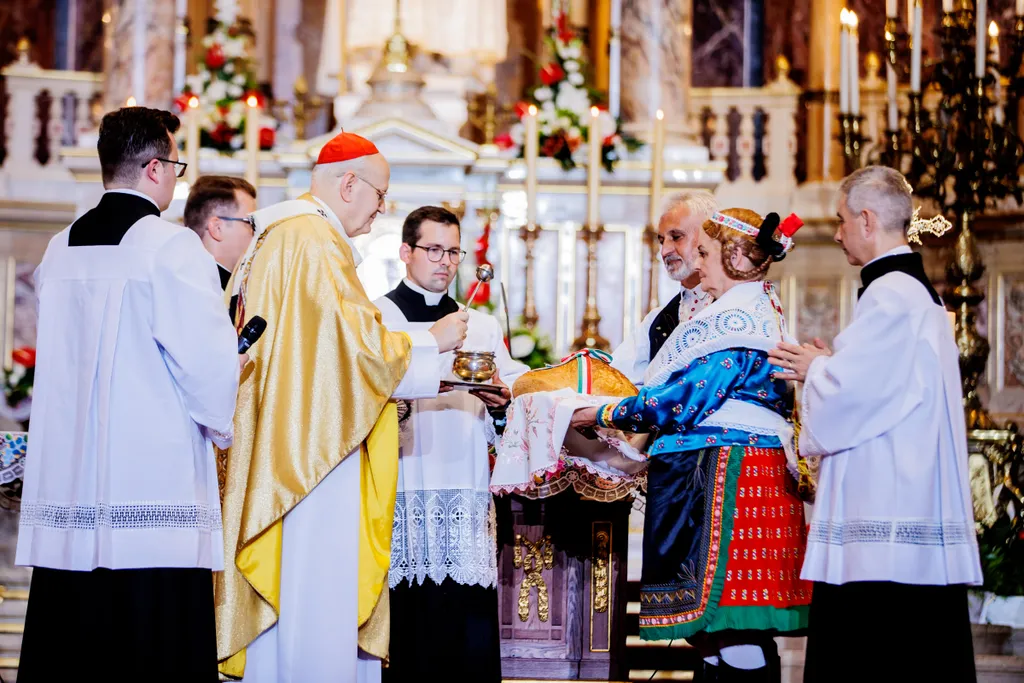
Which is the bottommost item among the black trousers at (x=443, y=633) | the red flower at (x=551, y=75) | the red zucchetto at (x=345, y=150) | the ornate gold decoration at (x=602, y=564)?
the black trousers at (x=443, y=633)

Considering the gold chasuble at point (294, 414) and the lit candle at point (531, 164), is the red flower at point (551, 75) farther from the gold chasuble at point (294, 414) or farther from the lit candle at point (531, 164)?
the gold chasuble at point (294, 414)

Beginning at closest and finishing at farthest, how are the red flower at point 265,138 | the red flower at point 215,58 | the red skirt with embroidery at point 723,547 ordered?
the red skirt with embroidery at point 723,547 → the red flower at point 265,138 → the red flower at point 215,58

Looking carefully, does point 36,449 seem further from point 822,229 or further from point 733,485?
point 822,229

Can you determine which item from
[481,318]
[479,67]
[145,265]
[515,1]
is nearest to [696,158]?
[479,67]

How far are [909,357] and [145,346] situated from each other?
84.2 inches

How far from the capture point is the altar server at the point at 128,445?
139 inches

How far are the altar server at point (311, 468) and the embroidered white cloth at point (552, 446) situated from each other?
1.44ft

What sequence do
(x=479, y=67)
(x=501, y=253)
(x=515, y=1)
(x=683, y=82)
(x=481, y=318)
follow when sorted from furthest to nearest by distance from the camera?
(x=515, y=1) < (x=479, y=67) < (x=683, y=82) < (x=501, y=253) < (x=481, y=318)

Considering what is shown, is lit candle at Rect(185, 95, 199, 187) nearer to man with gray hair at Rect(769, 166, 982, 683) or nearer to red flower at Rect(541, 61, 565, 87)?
red flower at Rect(541, 61, 565, 87)

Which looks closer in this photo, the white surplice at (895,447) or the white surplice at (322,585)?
the white surplice at (895,447)

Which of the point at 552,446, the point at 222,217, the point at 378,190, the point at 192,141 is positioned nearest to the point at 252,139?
the point at 192,141

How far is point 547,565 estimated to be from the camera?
17.1 feet

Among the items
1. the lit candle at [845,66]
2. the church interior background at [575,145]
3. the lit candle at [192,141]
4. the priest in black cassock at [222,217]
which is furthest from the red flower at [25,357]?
the lit candle at [845,66]

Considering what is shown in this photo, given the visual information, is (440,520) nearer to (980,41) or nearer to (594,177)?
(594,177)
